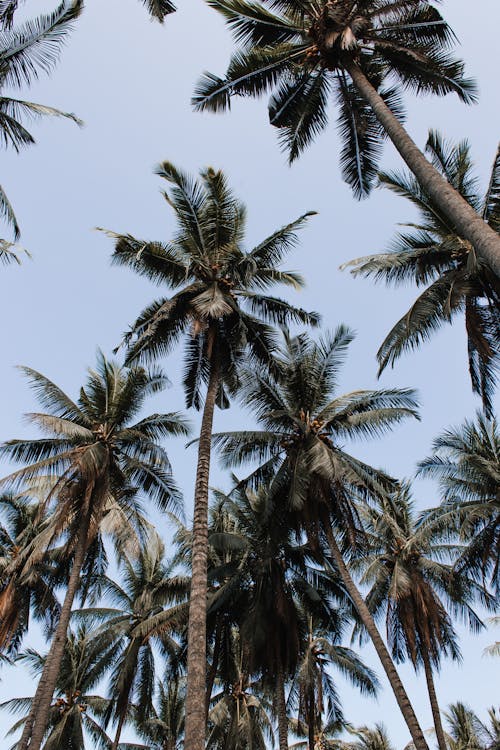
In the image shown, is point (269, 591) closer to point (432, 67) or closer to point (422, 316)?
point (422, 316)

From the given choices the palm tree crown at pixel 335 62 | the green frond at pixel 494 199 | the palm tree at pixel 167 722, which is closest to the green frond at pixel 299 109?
the palm tree crown at pixel 335 62

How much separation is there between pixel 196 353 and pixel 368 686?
45.3ft

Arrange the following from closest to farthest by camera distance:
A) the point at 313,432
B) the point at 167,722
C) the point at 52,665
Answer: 1. the point at 52,665
2. the point at 313,432
3. the point at 167,722

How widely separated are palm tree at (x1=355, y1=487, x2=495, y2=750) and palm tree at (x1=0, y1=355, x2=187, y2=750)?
7.07 metres

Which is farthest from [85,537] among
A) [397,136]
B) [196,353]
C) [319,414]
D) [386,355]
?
[397,136]

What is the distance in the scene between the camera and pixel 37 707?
1520 centimetres

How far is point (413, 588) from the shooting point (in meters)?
20.7

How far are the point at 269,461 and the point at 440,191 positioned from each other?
1170 centimetres

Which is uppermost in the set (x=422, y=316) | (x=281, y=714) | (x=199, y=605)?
(x=422, y=316)

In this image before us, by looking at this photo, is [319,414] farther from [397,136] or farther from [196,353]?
[397,136]

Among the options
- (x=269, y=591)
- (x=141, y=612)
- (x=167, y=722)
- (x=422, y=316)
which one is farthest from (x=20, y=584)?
(x=422, y=316)

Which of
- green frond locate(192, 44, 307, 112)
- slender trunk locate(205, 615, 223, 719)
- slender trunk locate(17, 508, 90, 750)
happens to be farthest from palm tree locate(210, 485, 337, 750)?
green frond locate(192, 44, 307, 112)

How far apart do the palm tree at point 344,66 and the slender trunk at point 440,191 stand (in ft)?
0.12

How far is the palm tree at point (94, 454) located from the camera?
691 inches
